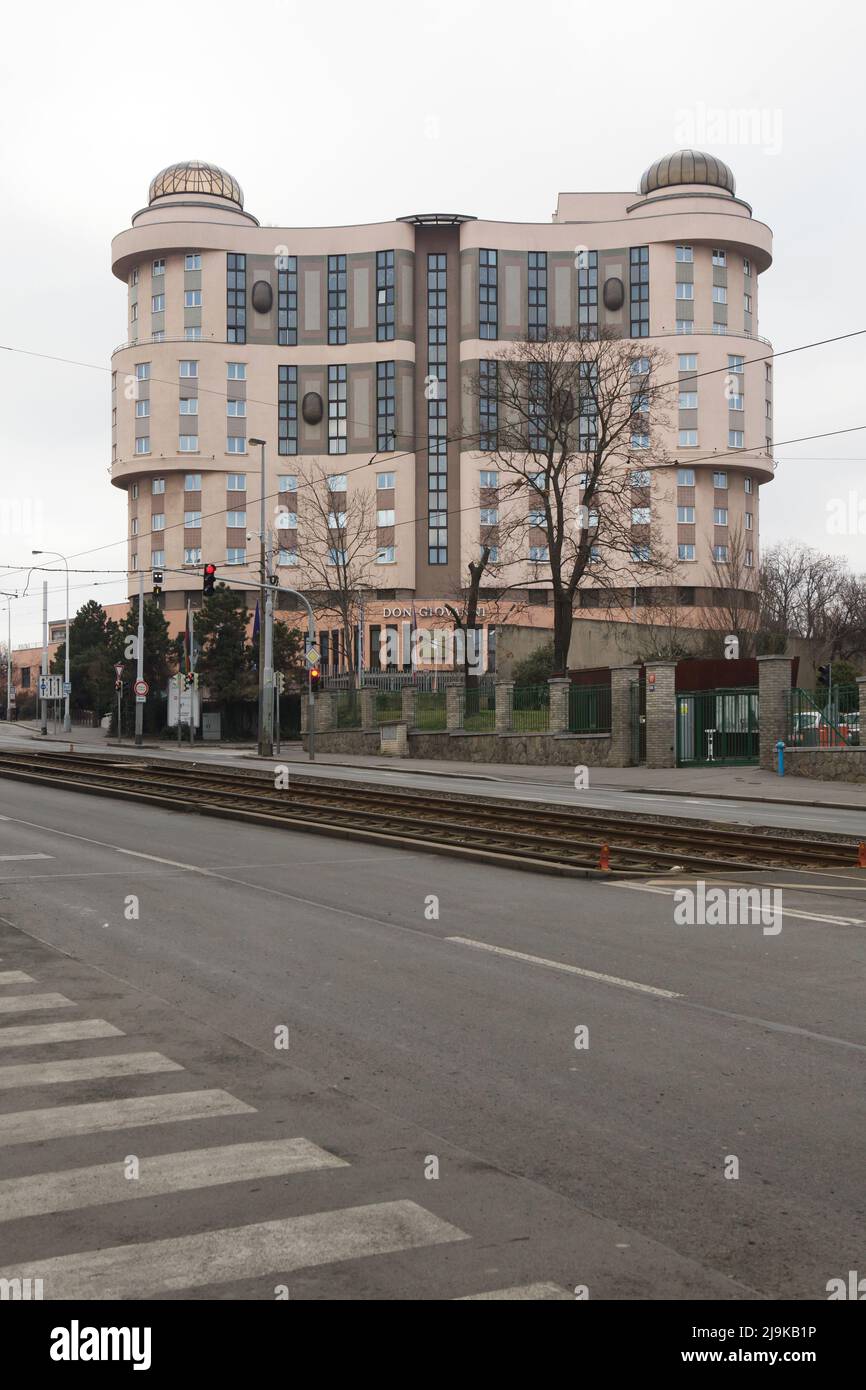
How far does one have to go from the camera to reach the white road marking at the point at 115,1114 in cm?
594

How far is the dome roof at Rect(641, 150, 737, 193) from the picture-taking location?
9394cm

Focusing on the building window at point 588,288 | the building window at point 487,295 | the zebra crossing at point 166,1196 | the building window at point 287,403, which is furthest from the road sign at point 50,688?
the zebra crossing at point 166,1196

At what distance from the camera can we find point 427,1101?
6.43 metres

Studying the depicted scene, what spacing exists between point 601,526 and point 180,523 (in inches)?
2030

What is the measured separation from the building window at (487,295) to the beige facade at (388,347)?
0.36 feet

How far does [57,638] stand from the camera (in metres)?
115

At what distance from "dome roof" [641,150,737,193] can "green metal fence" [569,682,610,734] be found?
65120mm

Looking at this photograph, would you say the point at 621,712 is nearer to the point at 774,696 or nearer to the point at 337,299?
the point at 774,696

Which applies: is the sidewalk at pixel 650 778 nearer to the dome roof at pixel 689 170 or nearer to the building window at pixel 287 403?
the building window at pixel 287 403

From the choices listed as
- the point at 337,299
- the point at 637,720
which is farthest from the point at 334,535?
the point at 637,720

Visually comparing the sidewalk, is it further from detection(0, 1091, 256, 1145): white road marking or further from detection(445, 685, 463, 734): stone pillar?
detection(0, 1091, 256, 1145): white road marking

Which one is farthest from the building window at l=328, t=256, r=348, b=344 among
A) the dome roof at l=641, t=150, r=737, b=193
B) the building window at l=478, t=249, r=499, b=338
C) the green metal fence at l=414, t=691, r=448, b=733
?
the green metal fence at l=414, t=691, r=448, b=733
